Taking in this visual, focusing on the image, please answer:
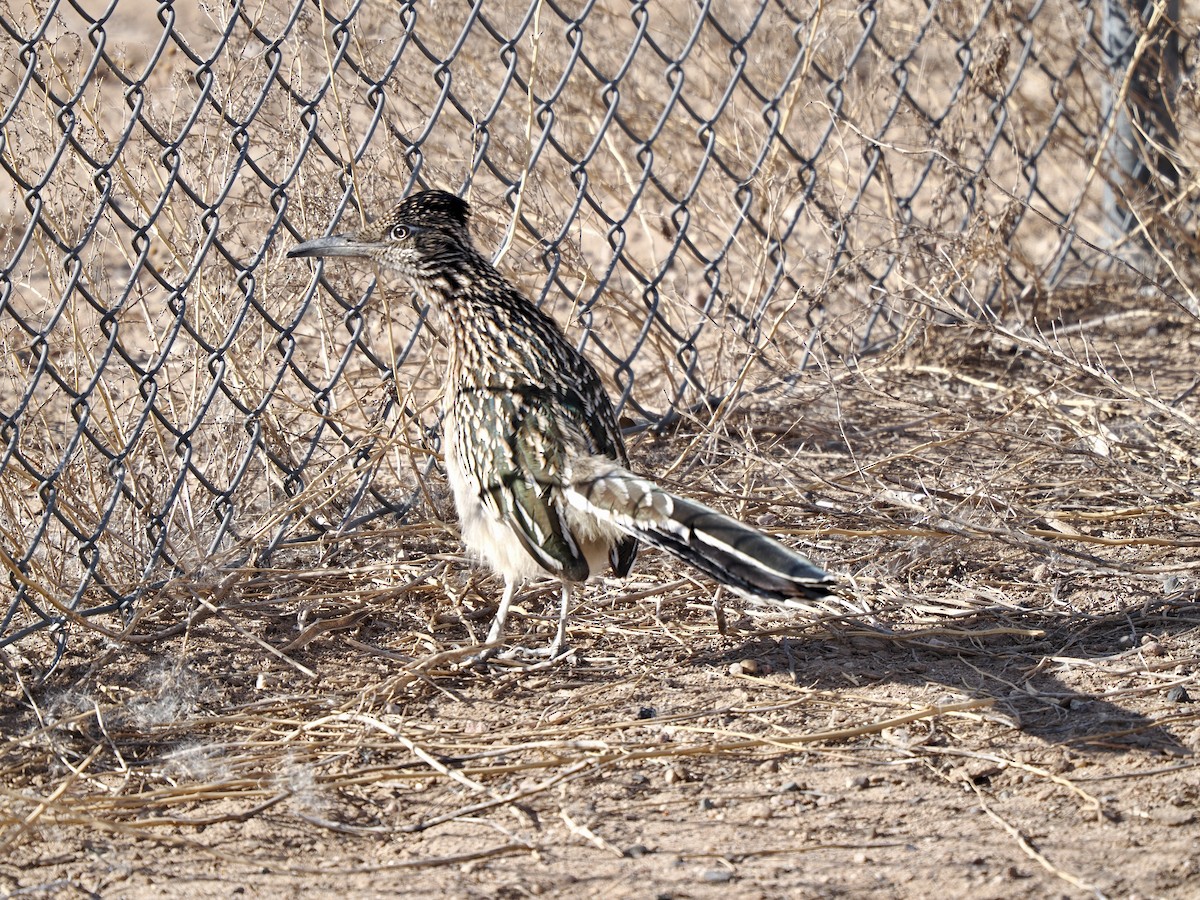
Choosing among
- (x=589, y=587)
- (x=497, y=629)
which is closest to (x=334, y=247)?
(x=497, y=629)

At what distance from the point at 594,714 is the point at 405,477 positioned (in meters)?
1.75

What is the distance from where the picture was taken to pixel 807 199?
556 cm

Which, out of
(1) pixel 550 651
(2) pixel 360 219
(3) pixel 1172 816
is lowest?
(3) pixel 1172 816

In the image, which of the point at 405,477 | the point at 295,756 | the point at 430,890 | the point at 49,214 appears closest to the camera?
the point at 430,890

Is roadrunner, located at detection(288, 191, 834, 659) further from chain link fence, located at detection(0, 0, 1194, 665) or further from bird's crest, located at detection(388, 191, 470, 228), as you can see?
chain link fence, located at detection(0, 0, 1194, 665)

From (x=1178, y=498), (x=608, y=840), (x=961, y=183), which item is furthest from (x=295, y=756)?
(x=961, y=183)

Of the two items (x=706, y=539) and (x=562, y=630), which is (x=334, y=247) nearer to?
(x=562, y=630)

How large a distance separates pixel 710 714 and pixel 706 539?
61 cm

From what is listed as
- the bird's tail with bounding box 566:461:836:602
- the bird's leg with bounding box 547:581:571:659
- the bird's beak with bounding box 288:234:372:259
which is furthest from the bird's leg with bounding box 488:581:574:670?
the bird's beak with bounding box 288:234:372:259

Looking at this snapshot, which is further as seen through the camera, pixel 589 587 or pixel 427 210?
pixel 589 587

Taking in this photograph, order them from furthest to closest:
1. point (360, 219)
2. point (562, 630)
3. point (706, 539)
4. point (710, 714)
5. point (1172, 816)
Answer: point (360, 219)
point (562, 630)
point (710, 714)
point (706, 539)
point (1172, 816)

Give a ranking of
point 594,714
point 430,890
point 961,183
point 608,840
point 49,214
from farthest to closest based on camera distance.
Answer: point 961,183, point 49,214, point 594,714, point 608,840, point 430,890

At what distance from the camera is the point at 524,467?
13.4ft

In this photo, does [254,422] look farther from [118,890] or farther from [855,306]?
[855,306]
